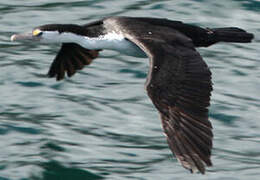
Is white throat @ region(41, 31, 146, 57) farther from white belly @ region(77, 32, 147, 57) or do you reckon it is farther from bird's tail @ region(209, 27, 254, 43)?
bird's tail @ region(209, 27, 254, 43)

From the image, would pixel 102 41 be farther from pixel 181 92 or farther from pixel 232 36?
pixel 181 92

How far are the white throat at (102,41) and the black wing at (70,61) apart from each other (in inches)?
22.4

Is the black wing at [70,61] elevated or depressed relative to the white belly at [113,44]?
depressed

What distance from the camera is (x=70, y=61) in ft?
34.0

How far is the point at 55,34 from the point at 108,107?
1357 mm

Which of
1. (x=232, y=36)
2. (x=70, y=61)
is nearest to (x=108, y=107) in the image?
(x=70, y=61)

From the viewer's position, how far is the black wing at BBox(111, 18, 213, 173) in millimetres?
7750

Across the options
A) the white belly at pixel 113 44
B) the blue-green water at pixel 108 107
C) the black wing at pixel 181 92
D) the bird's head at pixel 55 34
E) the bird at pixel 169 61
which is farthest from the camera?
the bird's head at pixel 55 34

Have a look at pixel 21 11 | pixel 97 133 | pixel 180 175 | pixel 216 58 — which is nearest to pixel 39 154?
pixel 97 133

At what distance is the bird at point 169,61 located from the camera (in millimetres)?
7851

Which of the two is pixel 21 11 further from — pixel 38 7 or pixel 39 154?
pixel 39 154

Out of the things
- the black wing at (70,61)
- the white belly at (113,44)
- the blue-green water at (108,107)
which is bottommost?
the blue-green water at (108,107)

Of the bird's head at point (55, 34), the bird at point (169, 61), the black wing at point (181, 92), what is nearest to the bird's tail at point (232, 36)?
the bird at point (169, 61)

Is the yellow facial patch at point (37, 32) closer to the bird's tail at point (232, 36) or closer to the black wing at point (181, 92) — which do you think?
the black wing at point (181, 92)
